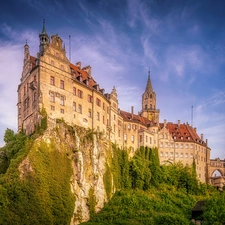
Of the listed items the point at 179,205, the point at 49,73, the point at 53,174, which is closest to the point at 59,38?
the point at 49,73

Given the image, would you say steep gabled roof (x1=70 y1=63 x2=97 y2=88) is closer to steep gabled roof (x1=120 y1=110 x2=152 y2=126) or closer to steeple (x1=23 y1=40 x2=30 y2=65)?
steeple (x1=23 y1=40 x2=30 y2=65)

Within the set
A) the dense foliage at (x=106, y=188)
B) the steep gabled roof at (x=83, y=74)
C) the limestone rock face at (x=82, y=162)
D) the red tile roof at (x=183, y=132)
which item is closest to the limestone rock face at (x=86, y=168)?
the limestone rock face at (x=82, y=162)

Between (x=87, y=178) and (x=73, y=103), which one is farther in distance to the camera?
(x=73, y=103)

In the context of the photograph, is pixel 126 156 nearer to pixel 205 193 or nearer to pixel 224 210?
pixel 205 193

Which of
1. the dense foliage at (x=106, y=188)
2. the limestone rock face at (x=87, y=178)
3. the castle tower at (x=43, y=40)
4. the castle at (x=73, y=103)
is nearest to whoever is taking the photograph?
the dense foliage at (x=106, y=188)

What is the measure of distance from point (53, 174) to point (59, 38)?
24574 millimetres

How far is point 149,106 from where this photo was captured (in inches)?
4026

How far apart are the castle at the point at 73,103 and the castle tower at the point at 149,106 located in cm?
463

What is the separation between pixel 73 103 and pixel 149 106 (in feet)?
125

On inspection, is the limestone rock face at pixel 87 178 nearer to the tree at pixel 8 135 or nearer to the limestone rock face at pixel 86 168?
the limestone rock face at pixel 86 168

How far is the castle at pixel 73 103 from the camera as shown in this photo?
2511 inches

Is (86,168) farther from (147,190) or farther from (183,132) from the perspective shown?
(183,132)

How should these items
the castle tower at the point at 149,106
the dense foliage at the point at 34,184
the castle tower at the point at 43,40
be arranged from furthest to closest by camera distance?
the castle tower at the point at 149,106 → the castle tower at the point at 43,40 → the dense foliage at the point at 34,184

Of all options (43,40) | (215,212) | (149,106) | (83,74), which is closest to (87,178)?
(83,74)
